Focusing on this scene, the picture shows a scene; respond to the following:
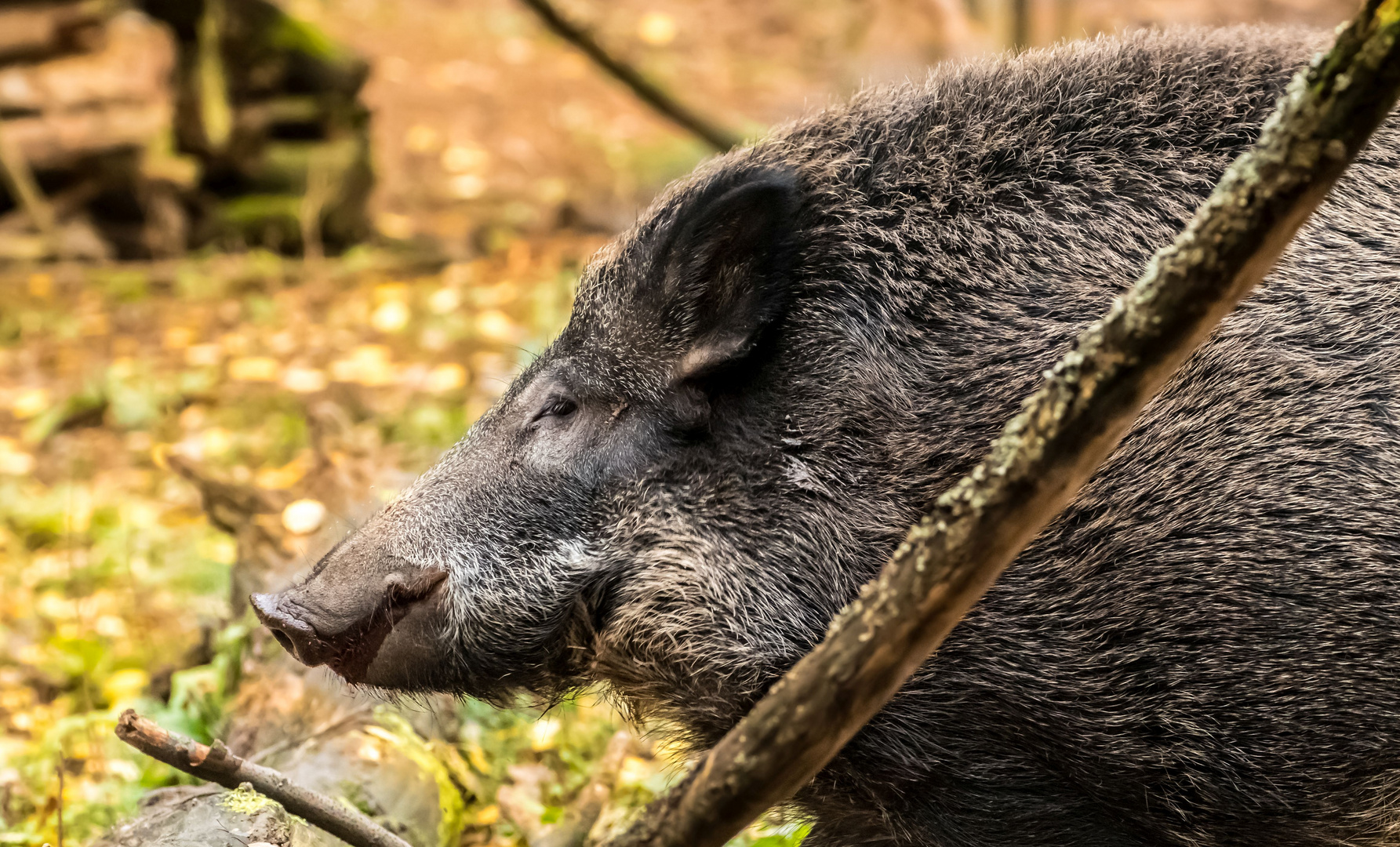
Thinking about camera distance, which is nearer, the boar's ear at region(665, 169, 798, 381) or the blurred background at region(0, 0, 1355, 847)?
the boar's ear at region(665, 169, 798, 381)

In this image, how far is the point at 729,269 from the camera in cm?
309

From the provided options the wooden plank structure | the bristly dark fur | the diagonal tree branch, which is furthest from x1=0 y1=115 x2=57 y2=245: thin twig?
the diagonal tree branch

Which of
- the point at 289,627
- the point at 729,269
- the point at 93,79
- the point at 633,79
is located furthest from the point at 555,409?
the point at 93,79

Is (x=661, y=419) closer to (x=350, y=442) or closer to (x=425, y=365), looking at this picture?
(x=350, y=442)

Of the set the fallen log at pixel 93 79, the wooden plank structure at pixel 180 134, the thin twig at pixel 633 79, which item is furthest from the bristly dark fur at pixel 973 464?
the fallen log at pixel 93 79

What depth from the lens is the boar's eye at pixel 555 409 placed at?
3.30 meters

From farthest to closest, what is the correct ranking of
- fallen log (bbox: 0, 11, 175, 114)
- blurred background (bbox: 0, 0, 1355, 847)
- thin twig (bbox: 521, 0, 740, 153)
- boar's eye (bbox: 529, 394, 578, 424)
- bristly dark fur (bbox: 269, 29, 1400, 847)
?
fallen log (bbox: 0, 11, 175, 114) → thin twig (bbox: 521, 0, 740, 153) → blurred background (bbox: 0, 0, 1355, 847) → boar's eye (bbox: 529, 394, 578, 424) → bristly dark fur (bbox: 269, 29, 1400, 847)

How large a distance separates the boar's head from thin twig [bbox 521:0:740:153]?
17.3ft

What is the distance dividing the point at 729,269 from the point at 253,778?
159 centimetres

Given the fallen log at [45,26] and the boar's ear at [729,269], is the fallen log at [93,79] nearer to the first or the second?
the fallen log at [45,26]

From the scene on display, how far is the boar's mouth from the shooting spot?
10.1ft

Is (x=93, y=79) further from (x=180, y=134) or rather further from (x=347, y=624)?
(x=347, y=624)

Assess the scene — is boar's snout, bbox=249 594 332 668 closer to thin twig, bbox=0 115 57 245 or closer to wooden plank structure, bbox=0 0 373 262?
wooden plank structure, bbox=0 0 373 262

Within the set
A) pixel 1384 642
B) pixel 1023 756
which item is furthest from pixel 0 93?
pixel 1384 642
